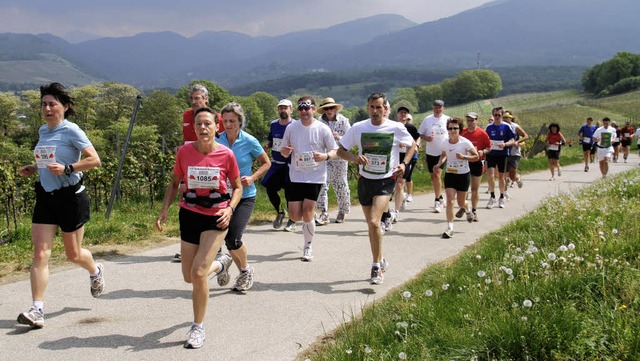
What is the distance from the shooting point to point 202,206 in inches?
183

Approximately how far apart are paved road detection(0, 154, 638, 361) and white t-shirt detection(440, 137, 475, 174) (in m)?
1.38

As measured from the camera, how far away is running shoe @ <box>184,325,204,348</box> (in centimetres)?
447

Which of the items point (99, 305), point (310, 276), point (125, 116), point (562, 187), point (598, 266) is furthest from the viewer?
point (125, 116)

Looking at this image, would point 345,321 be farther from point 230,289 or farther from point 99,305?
point 99,305

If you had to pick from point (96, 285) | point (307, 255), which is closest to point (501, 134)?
point (307, 255)

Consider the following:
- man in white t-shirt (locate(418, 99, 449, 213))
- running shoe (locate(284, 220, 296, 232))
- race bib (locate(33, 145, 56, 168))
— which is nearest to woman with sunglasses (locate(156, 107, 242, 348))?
race bib (locate(33, 145, 56, 168))

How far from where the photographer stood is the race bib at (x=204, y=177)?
4.64 metres

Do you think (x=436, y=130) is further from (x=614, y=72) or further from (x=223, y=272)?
(x=614, y=72)

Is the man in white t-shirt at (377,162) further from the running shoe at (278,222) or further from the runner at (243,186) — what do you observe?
the running shoe at (278,222)

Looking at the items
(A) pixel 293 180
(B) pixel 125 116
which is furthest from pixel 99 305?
(B) pixel 125 116

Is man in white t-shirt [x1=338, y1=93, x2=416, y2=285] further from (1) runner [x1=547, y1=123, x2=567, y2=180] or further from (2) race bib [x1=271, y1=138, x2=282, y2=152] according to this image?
(1) runner [x1=547, y1=123, x2=567, y2=180]

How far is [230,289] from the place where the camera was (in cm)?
607

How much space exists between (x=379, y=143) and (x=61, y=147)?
141 inches

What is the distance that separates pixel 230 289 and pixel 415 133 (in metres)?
6.12
